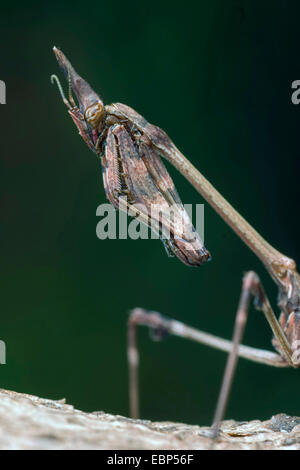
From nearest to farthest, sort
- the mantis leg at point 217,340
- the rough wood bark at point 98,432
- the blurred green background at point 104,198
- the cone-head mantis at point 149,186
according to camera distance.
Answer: the rough wood bark at point 98,432, the mantis leg at point 217,340, the cone-head mantis at point 149,186, the blurred green background at point 104,198

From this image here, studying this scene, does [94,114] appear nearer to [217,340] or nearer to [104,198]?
[217,340]

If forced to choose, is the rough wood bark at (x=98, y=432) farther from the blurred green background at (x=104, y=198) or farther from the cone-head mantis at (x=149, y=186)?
the blurred green background at (x=104, y=198)

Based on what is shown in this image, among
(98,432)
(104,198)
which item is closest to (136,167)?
(98,432)

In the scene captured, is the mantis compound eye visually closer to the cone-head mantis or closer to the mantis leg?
the cone-head mantis

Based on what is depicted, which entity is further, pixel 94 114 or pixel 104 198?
pixel 104 198

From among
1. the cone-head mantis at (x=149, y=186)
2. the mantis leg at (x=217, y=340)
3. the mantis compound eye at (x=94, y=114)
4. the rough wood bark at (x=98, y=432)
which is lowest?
the rough wood bark at (x=98, y=432)

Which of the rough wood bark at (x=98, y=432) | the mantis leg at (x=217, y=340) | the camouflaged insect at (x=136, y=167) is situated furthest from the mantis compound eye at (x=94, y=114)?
the rough wood bark at (x=98, y=432)

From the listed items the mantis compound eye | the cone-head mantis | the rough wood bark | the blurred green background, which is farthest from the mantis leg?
the blurred green background
